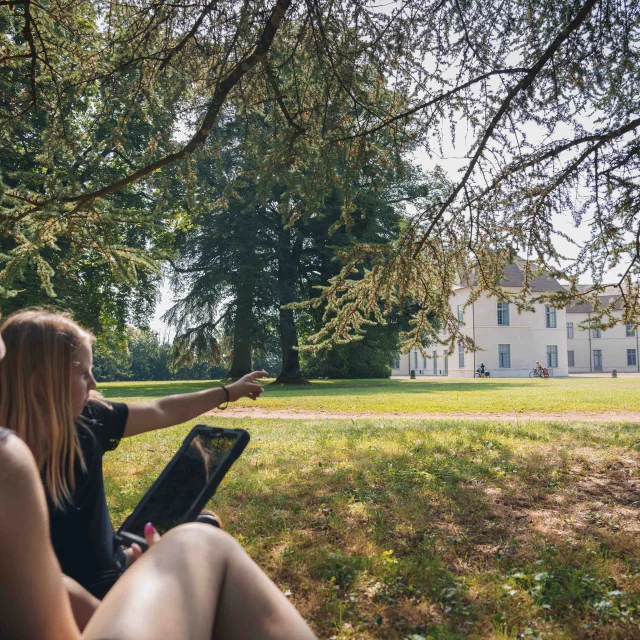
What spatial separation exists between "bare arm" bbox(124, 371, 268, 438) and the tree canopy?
145 inches

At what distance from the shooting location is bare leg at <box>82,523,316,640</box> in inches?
49.0

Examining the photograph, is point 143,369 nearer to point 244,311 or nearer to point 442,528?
point 244,311

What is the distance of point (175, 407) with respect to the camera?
2490 mm

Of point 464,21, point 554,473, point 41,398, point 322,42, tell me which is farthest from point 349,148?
point 41,398

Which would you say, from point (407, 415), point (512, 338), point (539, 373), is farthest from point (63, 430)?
point (512, 338)

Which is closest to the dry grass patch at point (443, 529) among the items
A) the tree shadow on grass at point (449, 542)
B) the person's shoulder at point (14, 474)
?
the tree shadow on grass at point (449, 542)

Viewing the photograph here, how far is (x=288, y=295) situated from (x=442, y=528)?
21.7 metres

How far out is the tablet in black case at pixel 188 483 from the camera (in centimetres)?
210

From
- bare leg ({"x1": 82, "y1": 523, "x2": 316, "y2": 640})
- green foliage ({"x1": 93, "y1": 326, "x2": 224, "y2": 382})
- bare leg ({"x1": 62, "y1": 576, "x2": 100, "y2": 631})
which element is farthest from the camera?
green foliage ({"x1": 93, "y1": 326, "x2": 224, "y2": 382})

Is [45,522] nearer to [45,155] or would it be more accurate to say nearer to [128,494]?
[128,494]

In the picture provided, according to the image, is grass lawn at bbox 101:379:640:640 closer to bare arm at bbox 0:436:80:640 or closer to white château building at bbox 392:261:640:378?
bare arm at bbox 0:436:80:640

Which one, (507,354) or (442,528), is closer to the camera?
(442,528)

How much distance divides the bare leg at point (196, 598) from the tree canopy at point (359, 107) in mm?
4878

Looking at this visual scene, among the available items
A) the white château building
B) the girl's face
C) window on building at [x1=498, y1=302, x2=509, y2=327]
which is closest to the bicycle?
the white château building
